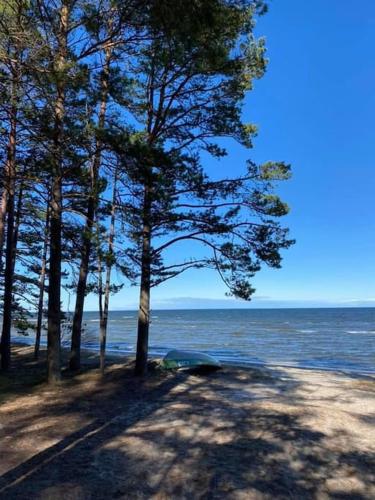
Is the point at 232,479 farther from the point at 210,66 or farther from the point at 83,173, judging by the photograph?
the point at 210,66

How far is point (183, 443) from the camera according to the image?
6062 millimetres

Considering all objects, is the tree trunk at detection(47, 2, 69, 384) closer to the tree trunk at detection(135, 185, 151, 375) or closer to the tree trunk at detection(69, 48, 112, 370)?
the tree trunk at detection(69, 48, 112, 370)

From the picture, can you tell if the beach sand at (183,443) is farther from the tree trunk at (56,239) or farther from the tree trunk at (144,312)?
the tree trunk at (144,312)

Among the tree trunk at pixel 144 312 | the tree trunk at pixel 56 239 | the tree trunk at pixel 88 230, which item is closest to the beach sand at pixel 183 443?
the tree trunk at pixel 56 239

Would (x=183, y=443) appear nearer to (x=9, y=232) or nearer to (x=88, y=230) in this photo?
(x=88, y=230)

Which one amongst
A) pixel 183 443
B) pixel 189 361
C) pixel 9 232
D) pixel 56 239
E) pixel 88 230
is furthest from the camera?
pixel 189 361

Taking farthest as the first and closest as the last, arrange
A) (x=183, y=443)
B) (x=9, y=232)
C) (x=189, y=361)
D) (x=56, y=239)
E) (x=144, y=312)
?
1. (x=189, y=361)
2. (x=9, y=232)
3. (x=144, y=312)
4. (x=56, y=239)
5. (x=183, y=443)

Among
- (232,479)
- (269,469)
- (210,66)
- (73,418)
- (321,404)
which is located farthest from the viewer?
(210,66)

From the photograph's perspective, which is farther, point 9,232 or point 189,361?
point 189,361

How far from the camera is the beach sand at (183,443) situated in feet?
15.4

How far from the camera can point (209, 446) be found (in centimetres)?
598

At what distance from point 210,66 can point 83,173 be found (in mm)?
3783

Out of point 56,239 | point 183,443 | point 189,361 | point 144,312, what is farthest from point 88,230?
point 189,361

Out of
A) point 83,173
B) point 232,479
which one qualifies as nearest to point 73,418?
point 232,479
